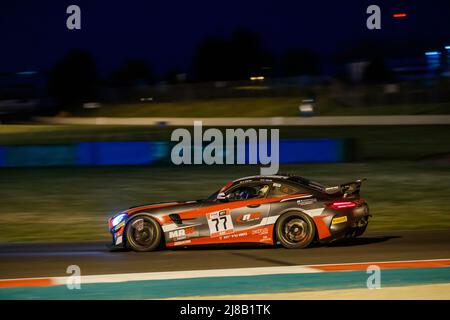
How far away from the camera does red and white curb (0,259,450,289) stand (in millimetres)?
9281

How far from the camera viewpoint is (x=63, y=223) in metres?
15.9

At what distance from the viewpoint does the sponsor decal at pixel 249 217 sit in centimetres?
Result: 1092

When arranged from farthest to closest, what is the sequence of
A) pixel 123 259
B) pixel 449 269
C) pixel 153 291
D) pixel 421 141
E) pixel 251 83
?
pixel 251 83, pixel 421 141, pixel 123 259, pixel 449 269, pixel 153 291

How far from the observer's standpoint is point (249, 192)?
11.2 meters

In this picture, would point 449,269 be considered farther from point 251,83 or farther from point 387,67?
point 387,67

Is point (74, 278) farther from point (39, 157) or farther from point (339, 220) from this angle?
point (39, 157)

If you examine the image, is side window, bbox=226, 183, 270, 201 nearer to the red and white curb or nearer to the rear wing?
the rear wing

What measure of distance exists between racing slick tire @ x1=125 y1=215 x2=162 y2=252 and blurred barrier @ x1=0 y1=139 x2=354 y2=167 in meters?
14.2

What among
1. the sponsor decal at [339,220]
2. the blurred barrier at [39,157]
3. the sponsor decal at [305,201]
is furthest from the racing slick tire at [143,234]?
the blurred barrier at [39,157]

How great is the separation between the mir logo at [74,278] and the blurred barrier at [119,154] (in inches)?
605

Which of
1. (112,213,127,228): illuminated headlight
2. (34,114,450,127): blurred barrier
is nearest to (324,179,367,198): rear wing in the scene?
(112,213,127,228): illuminated headlight
